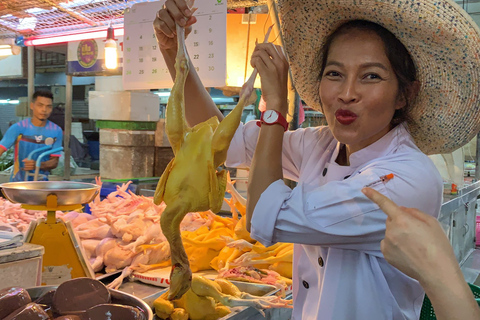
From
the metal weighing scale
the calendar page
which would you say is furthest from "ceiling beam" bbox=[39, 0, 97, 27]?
the metal weighing scale

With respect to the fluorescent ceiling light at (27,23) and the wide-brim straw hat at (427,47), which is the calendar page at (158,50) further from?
the fluorescent ceiling light at (27,23)

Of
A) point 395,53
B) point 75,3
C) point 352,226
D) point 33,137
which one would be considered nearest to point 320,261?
point 352,226

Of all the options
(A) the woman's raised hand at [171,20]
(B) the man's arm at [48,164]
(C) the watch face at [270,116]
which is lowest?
(B) the man's arm at [48,164]

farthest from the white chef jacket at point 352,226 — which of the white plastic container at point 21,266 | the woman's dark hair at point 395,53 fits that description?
the white plastic container at point 21,266

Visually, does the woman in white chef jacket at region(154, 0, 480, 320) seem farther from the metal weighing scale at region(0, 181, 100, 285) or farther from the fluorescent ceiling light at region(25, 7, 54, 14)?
the fluorescent ceiling light at region(25, 7, 54, 14)

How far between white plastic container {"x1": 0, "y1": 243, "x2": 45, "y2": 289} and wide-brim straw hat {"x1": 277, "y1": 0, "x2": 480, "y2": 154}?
48.0 inches

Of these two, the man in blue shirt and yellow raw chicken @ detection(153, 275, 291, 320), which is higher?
the man in blue shirt

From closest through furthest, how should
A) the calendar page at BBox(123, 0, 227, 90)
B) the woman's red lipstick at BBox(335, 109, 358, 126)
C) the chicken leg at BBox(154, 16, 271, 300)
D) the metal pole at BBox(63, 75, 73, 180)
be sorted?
1. the chicken leg at BBox(154, 16, 271, 300)
2. the woman's red lipstick at BBox(335, 109, 358, 126)
3. the calendar page at BBox(123, 0, 227, 90)
4. the metal pole at BBox(63, 75, 73, 180)

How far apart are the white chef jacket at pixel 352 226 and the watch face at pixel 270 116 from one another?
0.19 m

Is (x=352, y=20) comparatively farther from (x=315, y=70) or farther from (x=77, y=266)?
(x=77, y=266)

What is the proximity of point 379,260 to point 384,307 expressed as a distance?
13 centimetres

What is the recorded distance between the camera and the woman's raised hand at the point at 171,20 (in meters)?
1.19

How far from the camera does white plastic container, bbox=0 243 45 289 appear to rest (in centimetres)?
149

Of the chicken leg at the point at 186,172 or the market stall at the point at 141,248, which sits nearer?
the chicken leg at the point at 186,172
